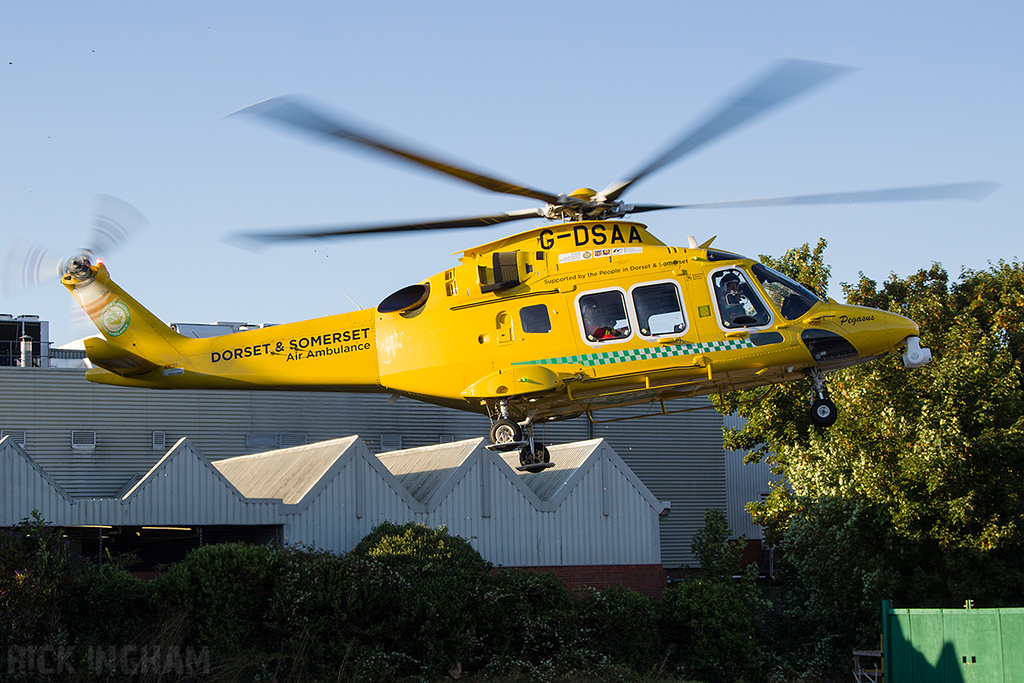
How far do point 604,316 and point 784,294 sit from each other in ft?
8.78

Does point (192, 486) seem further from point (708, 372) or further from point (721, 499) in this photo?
point (721, 499)

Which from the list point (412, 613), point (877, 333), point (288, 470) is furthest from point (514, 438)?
point (288, 470)

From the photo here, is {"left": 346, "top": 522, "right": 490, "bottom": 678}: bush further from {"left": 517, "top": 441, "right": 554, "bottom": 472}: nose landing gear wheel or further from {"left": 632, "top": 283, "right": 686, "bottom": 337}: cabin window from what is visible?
{"left": 632, "top": 283, "right": 686, "bottom": 337}: cabin window

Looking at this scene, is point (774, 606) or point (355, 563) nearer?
point (355, 563)

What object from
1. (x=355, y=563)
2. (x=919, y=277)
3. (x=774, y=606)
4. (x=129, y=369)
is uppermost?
(x=919, y=277)

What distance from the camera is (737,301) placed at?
579 inches

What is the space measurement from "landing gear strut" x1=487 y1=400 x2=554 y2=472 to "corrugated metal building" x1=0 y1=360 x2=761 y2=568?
16.0m

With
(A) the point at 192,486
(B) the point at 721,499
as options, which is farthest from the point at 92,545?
(B) the point at 721,499

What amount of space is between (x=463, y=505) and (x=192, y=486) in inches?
298

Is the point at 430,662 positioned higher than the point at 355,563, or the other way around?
the point at 355,563

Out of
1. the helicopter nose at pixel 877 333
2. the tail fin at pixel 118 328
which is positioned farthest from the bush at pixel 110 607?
the helicopter nose at pixel 877 333

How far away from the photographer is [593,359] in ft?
47.9

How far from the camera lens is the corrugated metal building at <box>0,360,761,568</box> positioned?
35000mm

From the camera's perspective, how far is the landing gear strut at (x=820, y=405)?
1473 cm
